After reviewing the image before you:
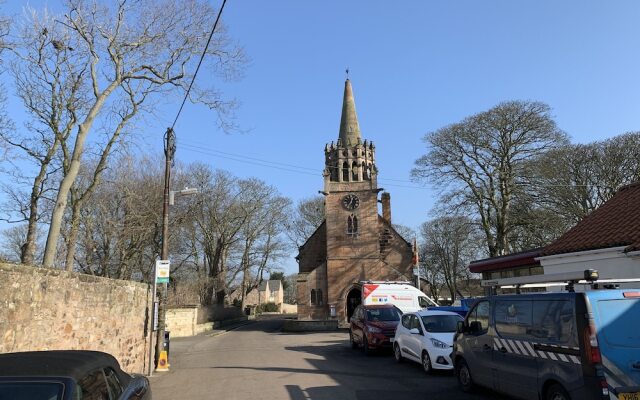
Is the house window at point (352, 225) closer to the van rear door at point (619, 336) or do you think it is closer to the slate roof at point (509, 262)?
the slate roof at point (509, 262)

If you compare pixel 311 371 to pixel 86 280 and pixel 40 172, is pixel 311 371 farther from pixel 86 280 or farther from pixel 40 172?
pixel 40 172

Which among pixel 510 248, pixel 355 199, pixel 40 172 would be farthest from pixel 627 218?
pixel 355 199

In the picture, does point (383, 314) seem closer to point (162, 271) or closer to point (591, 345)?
point (162, 271)

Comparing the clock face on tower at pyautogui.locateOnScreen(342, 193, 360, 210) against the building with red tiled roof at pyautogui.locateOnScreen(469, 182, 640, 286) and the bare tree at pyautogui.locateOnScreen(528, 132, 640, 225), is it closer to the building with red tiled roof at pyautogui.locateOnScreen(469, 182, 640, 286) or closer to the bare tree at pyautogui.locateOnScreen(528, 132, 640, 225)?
the bare tree at pyautogui.locateOnScreen(528, 132, 640, 225)

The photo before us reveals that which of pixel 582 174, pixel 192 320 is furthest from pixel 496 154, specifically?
pixel 192 320

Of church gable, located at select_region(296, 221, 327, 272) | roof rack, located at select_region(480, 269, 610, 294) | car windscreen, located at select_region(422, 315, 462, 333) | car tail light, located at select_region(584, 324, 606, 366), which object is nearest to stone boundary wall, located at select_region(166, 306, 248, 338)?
church gable, located at select_region(296, 221, 327, 272)

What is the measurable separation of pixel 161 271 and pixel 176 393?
4.54 m

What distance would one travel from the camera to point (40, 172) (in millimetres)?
Result: 17078

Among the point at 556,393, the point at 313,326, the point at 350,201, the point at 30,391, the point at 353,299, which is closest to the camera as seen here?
the point at 30,391

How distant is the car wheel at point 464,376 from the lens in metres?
9.24

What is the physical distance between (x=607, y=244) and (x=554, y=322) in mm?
8996

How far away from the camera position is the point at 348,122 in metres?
50.4

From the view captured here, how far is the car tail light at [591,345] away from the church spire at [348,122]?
4318cm

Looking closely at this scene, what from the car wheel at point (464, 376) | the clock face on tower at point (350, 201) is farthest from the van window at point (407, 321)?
the clock face on tower at point (350, 201)
